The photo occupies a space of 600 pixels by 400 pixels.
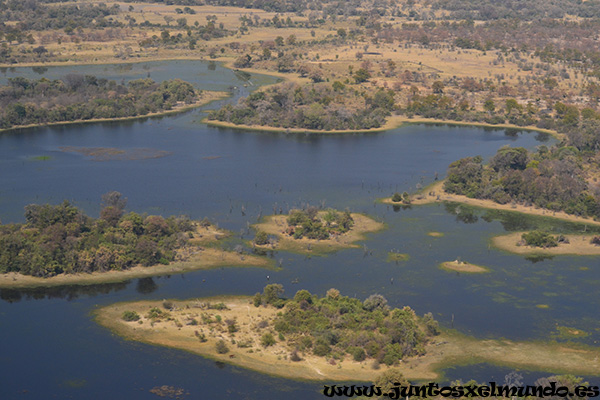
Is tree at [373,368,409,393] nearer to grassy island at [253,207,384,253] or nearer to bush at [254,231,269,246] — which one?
grassy island at [253,207,384,253]

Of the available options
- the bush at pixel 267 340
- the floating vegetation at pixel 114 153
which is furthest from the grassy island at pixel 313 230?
the floating vegetation at pixel 114 153

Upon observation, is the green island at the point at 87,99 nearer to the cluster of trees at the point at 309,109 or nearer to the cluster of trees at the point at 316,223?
the cluster of trees at the point at 309,109

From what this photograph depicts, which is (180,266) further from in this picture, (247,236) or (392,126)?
(392,126)

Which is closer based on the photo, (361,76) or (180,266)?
(180,266)

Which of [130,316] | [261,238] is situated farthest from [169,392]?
[261,238]

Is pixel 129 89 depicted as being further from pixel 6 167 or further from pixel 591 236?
pixel 591 236

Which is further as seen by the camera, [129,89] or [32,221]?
[129,89]

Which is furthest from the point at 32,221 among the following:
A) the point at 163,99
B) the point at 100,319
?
the point at 163,99
